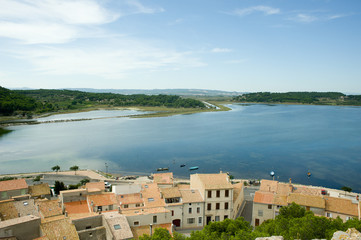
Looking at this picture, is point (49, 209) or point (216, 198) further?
point (216, 198)

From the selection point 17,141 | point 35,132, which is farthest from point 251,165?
point 35,132

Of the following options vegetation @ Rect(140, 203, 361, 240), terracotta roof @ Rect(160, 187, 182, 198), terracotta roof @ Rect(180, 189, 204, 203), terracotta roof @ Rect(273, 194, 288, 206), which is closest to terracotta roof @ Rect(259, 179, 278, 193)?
terracotta roof @ Rect(273, 194, 288, 206)

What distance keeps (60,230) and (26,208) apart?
20.2 ft

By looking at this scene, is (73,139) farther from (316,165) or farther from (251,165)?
(316,165)

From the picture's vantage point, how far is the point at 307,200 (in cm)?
2366

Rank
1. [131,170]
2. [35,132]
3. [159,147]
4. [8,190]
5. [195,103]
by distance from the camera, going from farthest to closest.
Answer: [195,103] < [35,132] < [159,147] < [131,170] < [8,190]

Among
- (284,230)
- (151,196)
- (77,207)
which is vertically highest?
(284,230)

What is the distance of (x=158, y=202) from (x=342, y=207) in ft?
50.0

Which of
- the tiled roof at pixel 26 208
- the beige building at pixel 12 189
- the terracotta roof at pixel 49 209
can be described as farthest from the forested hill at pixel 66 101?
the terracotta roof at pixel 49 209

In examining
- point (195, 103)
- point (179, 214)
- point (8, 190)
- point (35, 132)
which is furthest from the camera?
point (195, 103)

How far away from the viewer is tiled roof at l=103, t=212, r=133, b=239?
17456mm

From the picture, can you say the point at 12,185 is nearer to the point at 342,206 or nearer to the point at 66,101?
the point at 342,206

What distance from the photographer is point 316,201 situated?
23422 millimetres

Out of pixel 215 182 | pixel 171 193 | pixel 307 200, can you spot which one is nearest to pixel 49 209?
pixel 171 193
